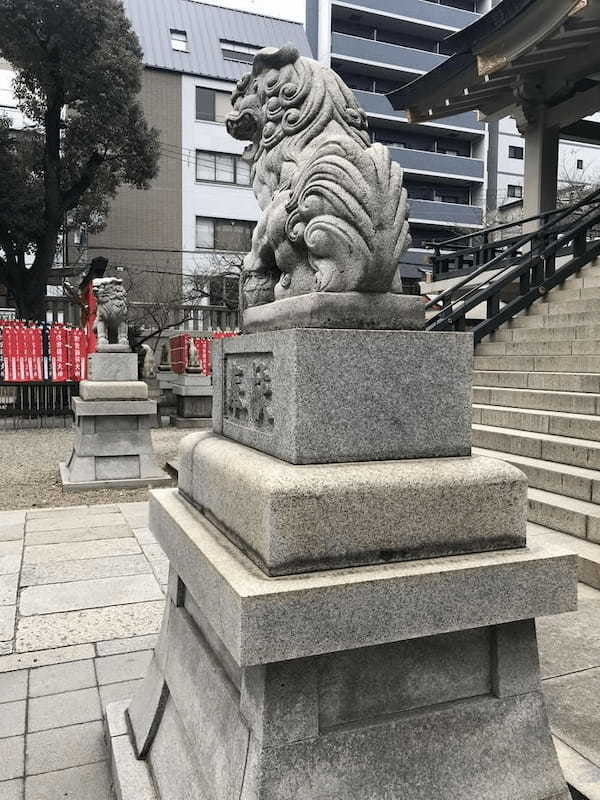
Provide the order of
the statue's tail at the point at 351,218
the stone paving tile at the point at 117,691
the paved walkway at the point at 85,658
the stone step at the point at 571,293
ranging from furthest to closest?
1. the stone step at the point at 571,293
2. the stone paving tile at the point at 117,691
3. the paved walkway at the point at 85,658
4. the statue's tail at the point at 351,218

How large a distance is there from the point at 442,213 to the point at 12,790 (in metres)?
36.6

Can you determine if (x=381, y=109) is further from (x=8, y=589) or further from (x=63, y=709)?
(x=63, y=709)

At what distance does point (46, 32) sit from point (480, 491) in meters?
19.3

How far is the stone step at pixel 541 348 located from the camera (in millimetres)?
7238

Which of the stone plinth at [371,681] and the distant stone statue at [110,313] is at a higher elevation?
the distant stone statue at [110,313]

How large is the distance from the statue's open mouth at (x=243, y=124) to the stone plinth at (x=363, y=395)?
3.39 feet

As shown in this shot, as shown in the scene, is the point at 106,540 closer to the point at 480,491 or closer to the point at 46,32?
the point at 480,491

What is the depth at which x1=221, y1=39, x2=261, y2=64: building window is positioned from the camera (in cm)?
2992

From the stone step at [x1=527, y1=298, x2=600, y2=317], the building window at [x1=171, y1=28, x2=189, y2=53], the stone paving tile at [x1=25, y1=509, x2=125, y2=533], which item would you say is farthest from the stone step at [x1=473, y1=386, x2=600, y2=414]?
the building window at [x1=171, y1=28, x2=189, y2=53]

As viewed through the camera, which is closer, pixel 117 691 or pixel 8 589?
pixel 117 691

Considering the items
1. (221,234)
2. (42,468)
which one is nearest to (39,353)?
(42,468)

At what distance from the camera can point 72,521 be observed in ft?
21.8

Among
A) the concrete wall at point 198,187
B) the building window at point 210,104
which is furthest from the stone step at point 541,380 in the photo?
the building window at point 210,104

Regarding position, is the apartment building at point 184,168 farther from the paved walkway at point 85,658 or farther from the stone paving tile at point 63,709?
the stone paving tile at point 63,709
